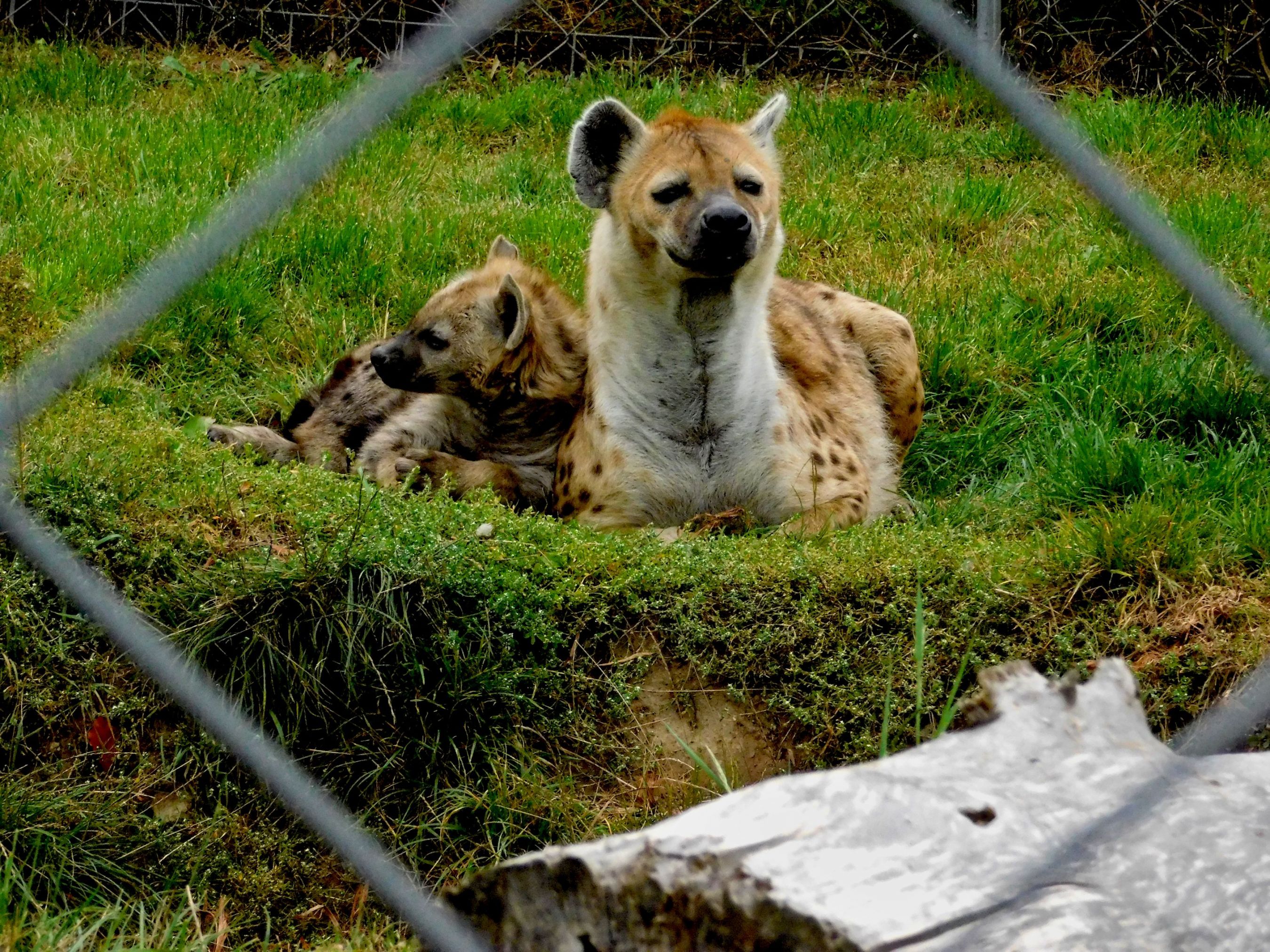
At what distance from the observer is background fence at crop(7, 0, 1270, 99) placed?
8305 mm

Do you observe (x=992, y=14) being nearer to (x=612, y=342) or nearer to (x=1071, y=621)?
(x=612, y=342)

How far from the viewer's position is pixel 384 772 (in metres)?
3.50

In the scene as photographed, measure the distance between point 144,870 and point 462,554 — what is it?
1.01 meters

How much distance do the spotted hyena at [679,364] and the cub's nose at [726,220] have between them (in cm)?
17

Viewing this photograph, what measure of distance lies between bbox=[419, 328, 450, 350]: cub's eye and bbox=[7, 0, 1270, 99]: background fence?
3.86 m

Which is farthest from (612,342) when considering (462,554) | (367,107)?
(367,107)

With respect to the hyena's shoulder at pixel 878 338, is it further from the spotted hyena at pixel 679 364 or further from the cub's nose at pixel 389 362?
the cub's nose at pixel 389 362

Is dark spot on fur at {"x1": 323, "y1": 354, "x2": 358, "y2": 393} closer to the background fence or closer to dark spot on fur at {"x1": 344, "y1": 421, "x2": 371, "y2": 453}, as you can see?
dark spot on fur at {"x1": 344, "y1": 421, "x2": 371, "y2": 453}

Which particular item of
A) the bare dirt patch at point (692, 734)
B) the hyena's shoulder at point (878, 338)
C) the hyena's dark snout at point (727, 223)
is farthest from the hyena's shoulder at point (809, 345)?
the bare dirt patch at point (692, 734)

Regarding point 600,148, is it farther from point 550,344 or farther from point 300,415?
point 300,415

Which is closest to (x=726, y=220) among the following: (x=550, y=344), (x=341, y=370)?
(x=550, y=344)

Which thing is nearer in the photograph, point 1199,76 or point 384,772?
point 384,772

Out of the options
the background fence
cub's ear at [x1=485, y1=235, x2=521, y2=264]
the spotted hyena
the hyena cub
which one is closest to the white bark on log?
the spotted hyena

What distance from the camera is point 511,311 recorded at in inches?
201
